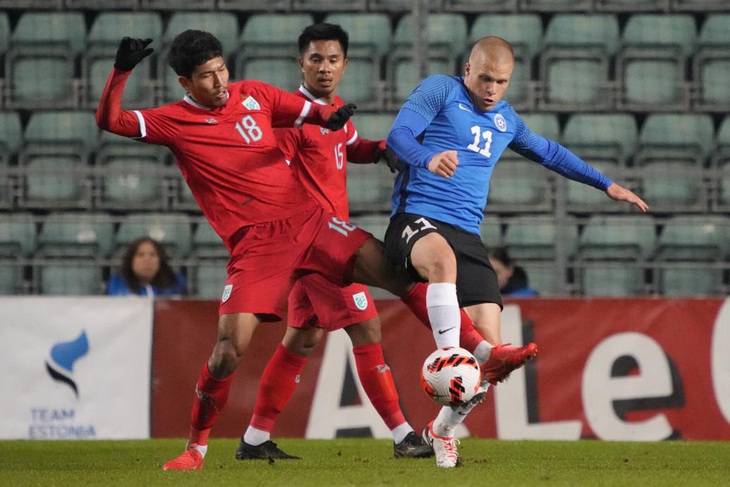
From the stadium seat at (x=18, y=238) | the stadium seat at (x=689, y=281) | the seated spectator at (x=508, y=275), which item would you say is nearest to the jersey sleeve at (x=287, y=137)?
the seated spectator at (x=508, y=275)

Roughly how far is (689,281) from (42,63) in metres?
6.14

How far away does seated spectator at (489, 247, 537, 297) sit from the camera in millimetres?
8906

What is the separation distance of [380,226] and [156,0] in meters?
4.03

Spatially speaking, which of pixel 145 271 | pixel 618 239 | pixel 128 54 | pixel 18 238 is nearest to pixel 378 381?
pixel 128 54

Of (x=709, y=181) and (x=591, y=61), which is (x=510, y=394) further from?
(x=591, y=61)

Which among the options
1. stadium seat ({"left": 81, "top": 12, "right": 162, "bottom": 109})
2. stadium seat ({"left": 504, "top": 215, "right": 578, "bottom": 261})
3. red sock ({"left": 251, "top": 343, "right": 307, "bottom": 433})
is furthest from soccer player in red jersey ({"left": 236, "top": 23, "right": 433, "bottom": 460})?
stadium seat ({"left": 81, "top": 12, "right": 162, "bottom": 109})

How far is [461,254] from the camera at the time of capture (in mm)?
5562

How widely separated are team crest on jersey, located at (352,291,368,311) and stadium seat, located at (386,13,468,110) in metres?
5.33

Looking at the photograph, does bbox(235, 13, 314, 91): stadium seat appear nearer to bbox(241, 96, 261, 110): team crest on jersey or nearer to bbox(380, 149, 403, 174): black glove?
bbox(241, 96, 261, 110): team crest on jersey

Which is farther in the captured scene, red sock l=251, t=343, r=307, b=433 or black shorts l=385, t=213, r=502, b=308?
red sock l=251, t=343, r=307, b=433

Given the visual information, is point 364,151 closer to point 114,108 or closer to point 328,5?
point 114,108

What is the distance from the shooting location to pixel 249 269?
5.63 meters

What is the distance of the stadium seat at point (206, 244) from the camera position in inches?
380

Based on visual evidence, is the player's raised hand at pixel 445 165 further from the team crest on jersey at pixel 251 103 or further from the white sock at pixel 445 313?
the team crest on jersey at pixel 251 103
